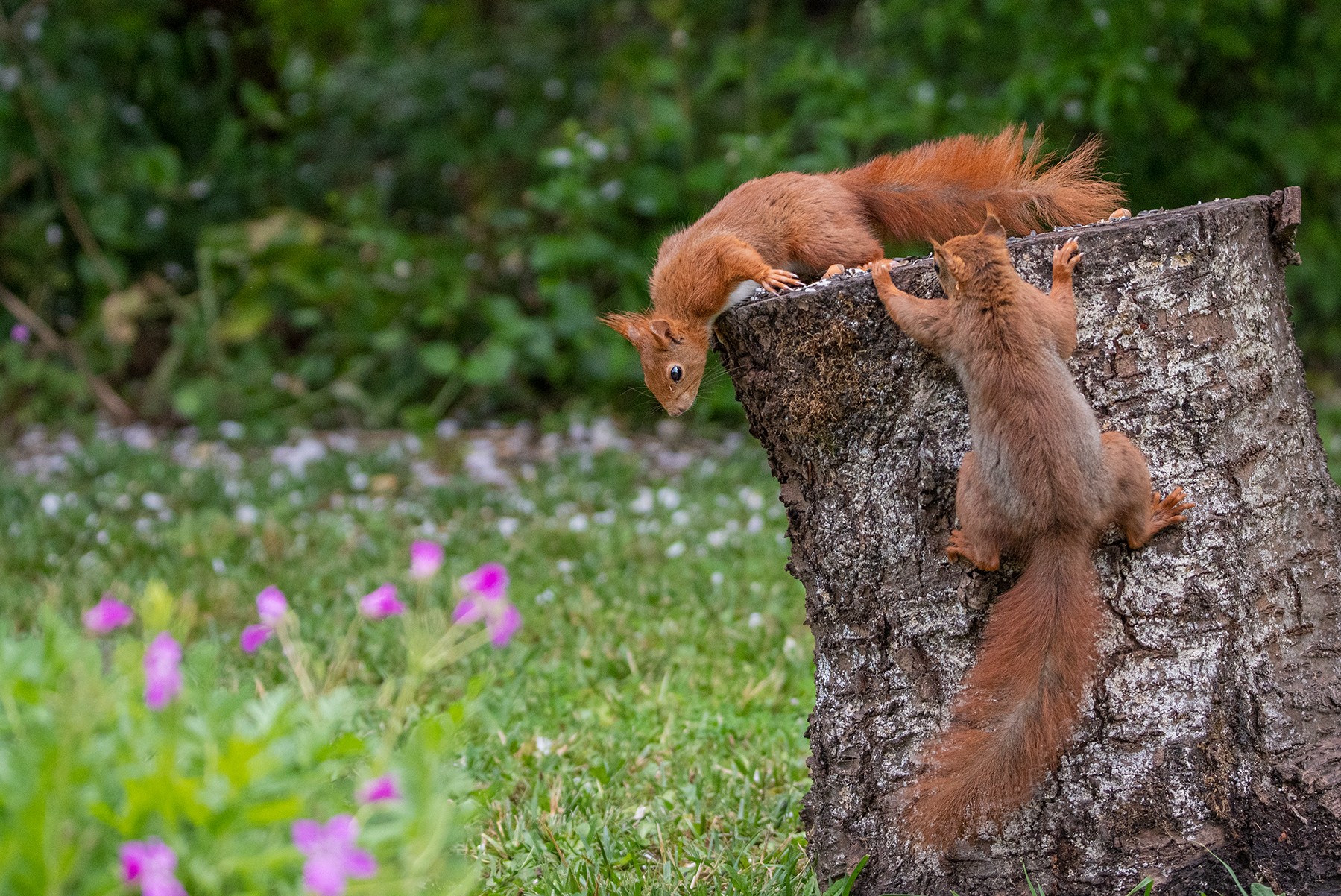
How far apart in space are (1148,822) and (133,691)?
4.96 ft

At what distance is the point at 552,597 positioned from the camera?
3762mm

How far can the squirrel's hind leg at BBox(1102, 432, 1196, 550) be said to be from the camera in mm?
1844

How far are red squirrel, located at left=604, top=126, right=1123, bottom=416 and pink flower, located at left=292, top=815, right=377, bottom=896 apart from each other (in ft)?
4.87

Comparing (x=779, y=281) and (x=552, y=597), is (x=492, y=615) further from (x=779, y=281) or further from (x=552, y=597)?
(x=552, y=597)

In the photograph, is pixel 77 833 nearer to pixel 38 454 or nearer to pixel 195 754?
pixel 195 754

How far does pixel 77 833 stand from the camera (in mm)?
1044

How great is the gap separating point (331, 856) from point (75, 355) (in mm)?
6533

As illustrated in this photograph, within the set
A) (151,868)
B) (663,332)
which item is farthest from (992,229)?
(151,868)

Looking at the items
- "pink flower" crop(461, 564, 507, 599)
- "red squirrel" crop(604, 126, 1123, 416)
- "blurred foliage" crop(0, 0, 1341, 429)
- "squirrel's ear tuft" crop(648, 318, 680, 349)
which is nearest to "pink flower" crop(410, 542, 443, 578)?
"pink flower" crop(461, 564, 507, 599)

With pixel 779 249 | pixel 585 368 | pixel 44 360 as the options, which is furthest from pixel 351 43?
pixel 779 249

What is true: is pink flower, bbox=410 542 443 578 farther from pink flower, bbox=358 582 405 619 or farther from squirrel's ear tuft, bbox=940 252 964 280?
squirrel's ear tuft, bbox=940 252 964 280

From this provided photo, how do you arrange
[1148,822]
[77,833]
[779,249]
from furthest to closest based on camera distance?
[779,249] < [1148,822] < [77,833]

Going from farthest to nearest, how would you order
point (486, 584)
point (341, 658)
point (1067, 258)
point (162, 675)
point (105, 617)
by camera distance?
1. point (1067, 258)
2. point (341, 658)
3. point (486, 584)
4. point (105, 617)
5. point (162, 675)

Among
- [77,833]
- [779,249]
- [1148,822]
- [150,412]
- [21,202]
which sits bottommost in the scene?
[150,412]
